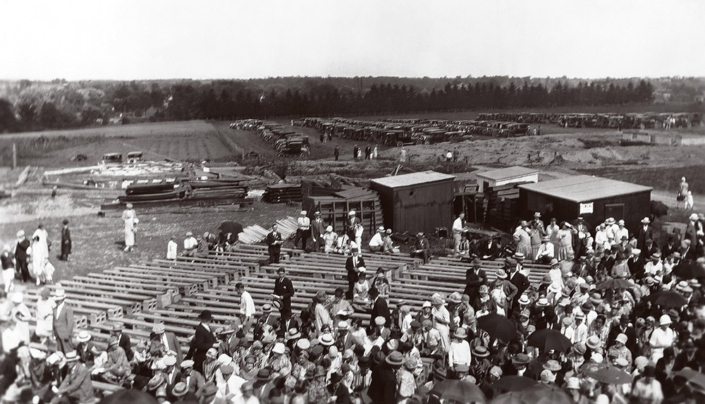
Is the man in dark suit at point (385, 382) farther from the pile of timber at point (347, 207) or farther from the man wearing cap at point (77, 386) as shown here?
the pile of timber at point (347, 207)

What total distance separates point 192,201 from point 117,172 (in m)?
2.20

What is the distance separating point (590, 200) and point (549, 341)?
10.8 m

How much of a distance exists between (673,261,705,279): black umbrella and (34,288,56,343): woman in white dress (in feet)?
40.5

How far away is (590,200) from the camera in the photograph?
746 inches

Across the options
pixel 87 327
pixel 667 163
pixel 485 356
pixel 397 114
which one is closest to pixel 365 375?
pixel 485 356

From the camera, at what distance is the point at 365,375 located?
29.2 feet

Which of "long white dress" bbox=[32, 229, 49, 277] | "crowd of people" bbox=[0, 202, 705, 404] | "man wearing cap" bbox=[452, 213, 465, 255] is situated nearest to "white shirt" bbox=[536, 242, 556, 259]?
"crowd of people" bbox=[0, 202, 705, 404]

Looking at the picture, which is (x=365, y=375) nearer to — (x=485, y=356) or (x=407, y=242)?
(x=485, y=356)

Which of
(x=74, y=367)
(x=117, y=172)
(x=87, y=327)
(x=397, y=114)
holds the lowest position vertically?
(x=87, y=327)

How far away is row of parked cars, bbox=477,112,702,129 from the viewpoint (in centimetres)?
2164

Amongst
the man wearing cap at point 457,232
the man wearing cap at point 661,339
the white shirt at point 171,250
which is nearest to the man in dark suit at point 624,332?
the man wearing cap at point 661,339

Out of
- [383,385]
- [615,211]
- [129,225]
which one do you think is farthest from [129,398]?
[615,211]

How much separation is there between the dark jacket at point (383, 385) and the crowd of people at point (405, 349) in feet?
0.06

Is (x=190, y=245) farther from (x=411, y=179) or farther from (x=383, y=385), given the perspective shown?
(x=383, y=385)
